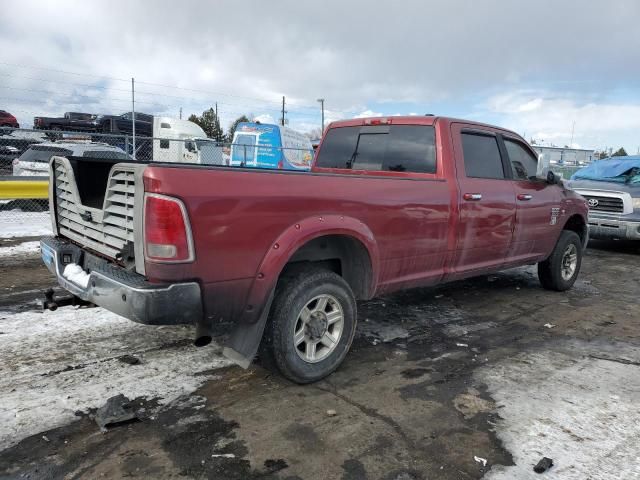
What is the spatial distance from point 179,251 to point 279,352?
1031 mm

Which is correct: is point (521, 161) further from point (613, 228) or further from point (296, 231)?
point (613, 228)

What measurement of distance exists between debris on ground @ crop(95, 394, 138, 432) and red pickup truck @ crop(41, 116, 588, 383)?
0.60 meters

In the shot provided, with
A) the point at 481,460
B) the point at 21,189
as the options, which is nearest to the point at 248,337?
the point at 481,460

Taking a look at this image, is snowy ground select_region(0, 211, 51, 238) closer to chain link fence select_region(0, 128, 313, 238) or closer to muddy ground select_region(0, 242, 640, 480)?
chain link fence select_region(0, 128, 313, 238)

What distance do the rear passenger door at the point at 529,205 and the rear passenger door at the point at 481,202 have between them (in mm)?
187

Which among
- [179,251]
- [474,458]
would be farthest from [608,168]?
[179,251]

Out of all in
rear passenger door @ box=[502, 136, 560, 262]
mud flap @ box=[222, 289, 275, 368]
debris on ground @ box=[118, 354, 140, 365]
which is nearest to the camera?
mud flap @ box=[222, 289, 275, 368]

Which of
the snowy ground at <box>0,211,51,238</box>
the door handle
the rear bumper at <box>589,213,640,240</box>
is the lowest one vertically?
the snowy ground at <box>0,211,51,238</box>

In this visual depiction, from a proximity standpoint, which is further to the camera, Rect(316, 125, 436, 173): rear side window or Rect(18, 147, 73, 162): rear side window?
Rect(18, 147, 73, 162): rear side window

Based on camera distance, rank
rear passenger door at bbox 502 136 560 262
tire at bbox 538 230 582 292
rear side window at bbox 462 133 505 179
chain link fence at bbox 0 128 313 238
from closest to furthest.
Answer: rear side window at bbox 462 133 505 179
rear passenger door at bbox 502 136 560 262
tire at bbox 538 230 582 292
chain link fence at bbox 0 128 313 238

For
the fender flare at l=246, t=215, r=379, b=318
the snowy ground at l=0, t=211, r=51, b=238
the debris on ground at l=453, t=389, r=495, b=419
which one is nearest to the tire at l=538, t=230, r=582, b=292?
the debris on ground at l=453, t=389, r=495, b=419

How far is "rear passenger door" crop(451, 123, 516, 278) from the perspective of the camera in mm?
4621

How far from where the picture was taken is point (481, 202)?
15.6ft

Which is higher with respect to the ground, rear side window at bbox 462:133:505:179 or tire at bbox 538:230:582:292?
rear side window at bbox 462:133:505:179
